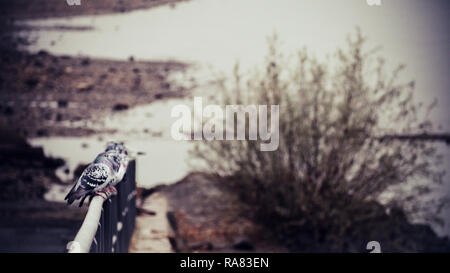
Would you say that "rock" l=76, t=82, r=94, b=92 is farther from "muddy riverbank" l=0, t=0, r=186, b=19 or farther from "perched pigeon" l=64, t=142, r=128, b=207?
"perched pigeon" l=64, t=142, r=128, b=207

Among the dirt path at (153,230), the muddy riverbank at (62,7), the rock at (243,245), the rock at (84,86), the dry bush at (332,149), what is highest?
the muddy riverbank at (62,7)

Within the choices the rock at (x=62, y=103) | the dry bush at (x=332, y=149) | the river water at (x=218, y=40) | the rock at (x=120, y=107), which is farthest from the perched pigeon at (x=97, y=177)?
the rock at (x=62, y=103)

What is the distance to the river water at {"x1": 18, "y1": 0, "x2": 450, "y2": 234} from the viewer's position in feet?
10.9

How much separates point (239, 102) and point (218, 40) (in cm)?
78

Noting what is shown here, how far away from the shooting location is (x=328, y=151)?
3.01 meters

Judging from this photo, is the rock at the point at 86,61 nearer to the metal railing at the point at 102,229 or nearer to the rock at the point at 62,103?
the rock at the point at 62,103

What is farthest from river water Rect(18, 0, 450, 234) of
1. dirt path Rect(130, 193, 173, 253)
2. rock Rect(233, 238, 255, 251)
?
rock Rect(233, 238, 255, 251)

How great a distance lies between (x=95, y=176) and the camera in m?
1.29

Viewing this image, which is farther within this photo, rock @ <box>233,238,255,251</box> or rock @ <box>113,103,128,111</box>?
rock @ <box>113,103,128,111</box>

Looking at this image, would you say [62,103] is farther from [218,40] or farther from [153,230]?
[153,230]

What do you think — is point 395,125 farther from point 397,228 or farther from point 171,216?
point 171,216

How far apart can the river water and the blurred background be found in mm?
11

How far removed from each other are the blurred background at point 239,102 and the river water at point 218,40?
0.03ft

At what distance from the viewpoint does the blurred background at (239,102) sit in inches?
117
